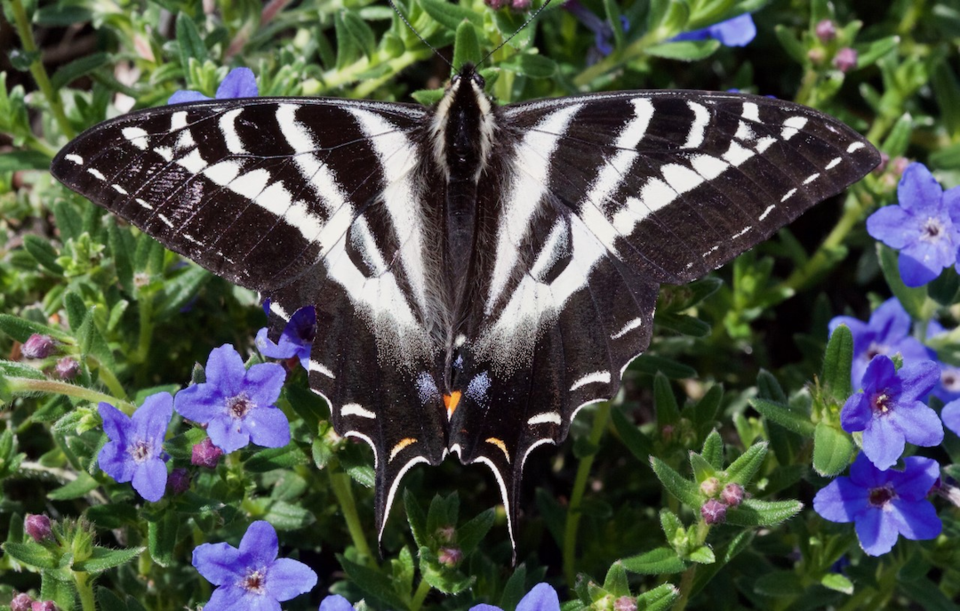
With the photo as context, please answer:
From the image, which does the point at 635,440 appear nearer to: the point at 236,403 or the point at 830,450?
the point at 830,450

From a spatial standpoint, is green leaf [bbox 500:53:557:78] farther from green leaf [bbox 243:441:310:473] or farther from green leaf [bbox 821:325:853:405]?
green leaf [bbox 243:441:310:473]

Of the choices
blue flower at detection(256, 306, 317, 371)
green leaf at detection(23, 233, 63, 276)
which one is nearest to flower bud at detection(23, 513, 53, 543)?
blue flower at detection(256, 306, 317, 371)

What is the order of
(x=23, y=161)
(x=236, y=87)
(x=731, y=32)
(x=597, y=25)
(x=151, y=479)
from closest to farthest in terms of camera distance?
(x=151, y=479), (x=236, y=87), (x=23, y=161), (x=731, y=32), (x=597, y=25)

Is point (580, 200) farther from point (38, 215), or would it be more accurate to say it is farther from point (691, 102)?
point (38, 215)

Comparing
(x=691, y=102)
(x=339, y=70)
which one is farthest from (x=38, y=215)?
(x=691, y=102)

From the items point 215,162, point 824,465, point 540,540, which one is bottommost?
point 540,540

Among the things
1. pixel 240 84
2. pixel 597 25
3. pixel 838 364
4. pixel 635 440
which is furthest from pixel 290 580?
pixel 597 25
